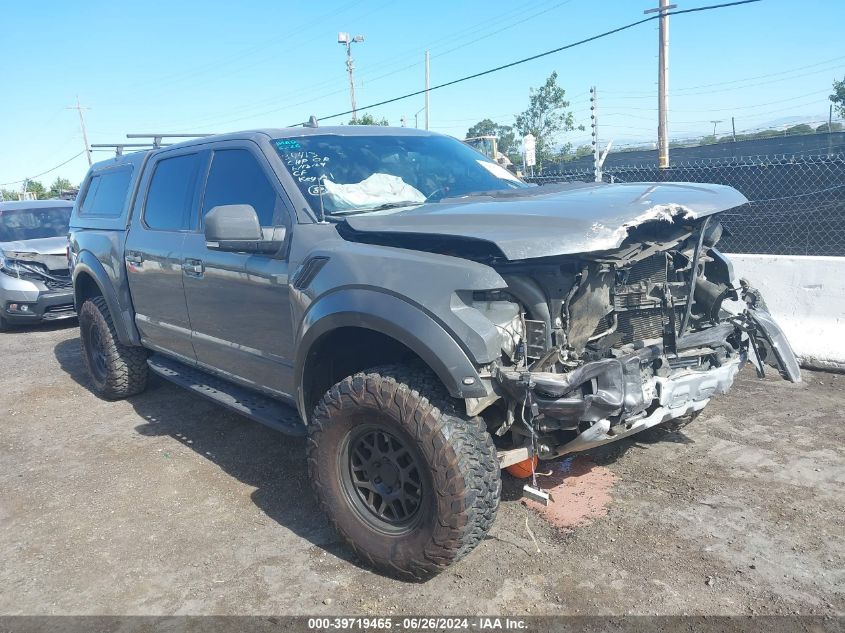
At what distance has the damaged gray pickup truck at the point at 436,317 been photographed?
2625mm

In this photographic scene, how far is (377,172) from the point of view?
149 inches

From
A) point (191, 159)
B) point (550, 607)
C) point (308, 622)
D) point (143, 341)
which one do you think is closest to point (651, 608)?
point (550, 607)

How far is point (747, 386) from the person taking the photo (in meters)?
5.17

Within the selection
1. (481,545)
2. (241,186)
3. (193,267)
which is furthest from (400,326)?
(193,267)

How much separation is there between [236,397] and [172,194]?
5.01 ft

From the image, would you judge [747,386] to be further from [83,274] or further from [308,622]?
[83,274]

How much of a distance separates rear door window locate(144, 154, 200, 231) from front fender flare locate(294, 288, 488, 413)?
5.60 feet

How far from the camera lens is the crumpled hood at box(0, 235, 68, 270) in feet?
29.7

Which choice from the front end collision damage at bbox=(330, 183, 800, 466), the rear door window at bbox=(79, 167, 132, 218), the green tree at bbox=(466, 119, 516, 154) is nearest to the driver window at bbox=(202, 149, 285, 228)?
the front end collision damage at bbox=(330, 183, 800, 466)

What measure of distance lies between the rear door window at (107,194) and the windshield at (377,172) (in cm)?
218

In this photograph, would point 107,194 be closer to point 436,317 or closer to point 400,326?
point 400,326

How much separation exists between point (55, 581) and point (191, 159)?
2.63 meters

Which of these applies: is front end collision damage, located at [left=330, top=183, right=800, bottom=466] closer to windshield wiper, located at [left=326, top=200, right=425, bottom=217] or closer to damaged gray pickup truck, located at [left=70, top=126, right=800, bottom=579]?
damaged gray pickup truck, located at [left=70, top=126, right=800, bottom=579]

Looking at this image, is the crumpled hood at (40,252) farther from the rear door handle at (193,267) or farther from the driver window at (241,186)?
the driver window at (241,186)
